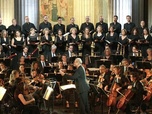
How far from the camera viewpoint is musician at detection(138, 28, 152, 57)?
1636 cm

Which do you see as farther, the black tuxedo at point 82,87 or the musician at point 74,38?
the musician at point 74,38

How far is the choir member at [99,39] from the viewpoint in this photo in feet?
55.4

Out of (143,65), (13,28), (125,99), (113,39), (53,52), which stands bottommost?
(125,99)

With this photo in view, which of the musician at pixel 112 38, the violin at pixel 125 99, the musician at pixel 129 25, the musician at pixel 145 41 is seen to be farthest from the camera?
the musician at pixel 129 25

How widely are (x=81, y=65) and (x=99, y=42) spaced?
16.4 ft

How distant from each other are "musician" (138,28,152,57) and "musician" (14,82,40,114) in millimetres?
Result: 6483

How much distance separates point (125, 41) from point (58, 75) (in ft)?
13.8

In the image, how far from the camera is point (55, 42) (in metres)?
17.1

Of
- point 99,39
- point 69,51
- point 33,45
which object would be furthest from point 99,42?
point 33,45

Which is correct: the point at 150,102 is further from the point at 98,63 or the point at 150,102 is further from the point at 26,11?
the point at 26,11

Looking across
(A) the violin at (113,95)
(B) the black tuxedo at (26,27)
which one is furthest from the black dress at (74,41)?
(A) the violin at (113,95)

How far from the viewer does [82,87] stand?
1191 centimetres

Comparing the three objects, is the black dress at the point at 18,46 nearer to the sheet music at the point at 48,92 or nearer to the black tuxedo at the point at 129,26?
the black tuxedo at the point at 129,26

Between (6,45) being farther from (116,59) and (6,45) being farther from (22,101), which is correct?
(22,101)
